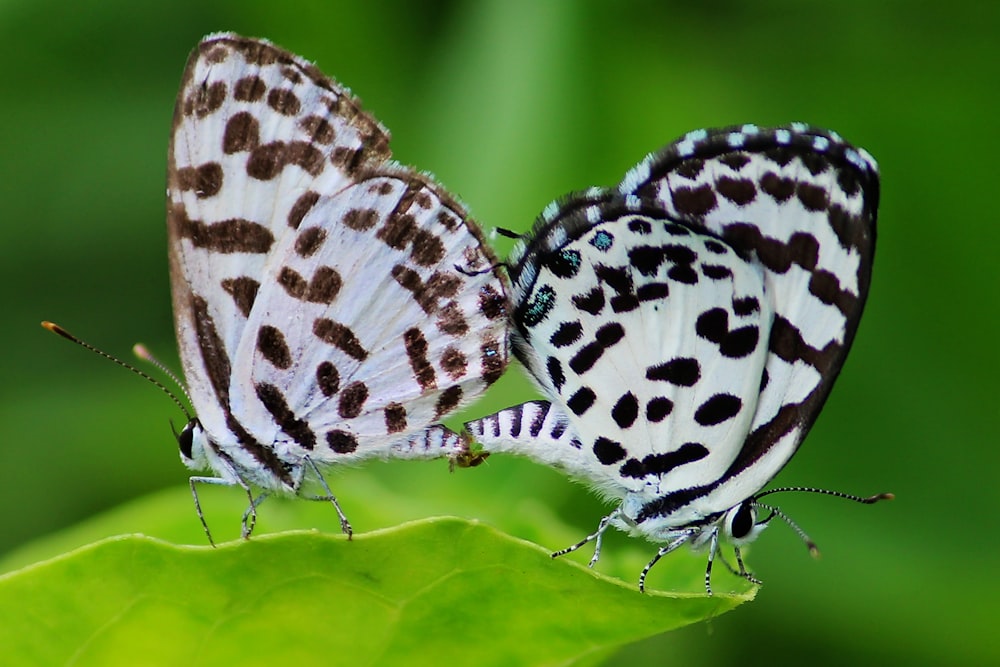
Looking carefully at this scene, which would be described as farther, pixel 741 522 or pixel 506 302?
pixel 506 302

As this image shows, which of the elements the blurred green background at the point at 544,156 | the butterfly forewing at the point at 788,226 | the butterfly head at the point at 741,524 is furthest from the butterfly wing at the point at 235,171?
the butterfly head at the point at 741,524

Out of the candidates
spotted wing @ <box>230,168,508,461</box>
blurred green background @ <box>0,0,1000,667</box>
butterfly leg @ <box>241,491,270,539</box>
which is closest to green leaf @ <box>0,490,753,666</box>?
butterfly leg @ <box>241,491,270,539</box>

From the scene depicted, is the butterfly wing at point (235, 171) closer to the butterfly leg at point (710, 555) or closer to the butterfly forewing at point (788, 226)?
the butterfly forewing at point (788, 226)

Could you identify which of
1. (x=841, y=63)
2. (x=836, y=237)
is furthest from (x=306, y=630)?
(x=841, y=63)

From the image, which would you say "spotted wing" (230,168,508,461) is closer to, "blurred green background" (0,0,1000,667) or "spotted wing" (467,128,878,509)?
"spotted wing" (467,128,878,509)

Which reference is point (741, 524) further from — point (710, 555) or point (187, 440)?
point (187, 440)

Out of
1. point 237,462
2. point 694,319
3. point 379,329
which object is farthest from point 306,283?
point 694,319

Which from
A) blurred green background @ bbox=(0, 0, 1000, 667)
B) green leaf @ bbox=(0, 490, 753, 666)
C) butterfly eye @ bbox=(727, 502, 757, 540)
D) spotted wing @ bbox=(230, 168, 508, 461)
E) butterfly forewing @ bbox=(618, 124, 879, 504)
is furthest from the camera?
blurred green background @ bbox=(0, 0, 1000, 667)
